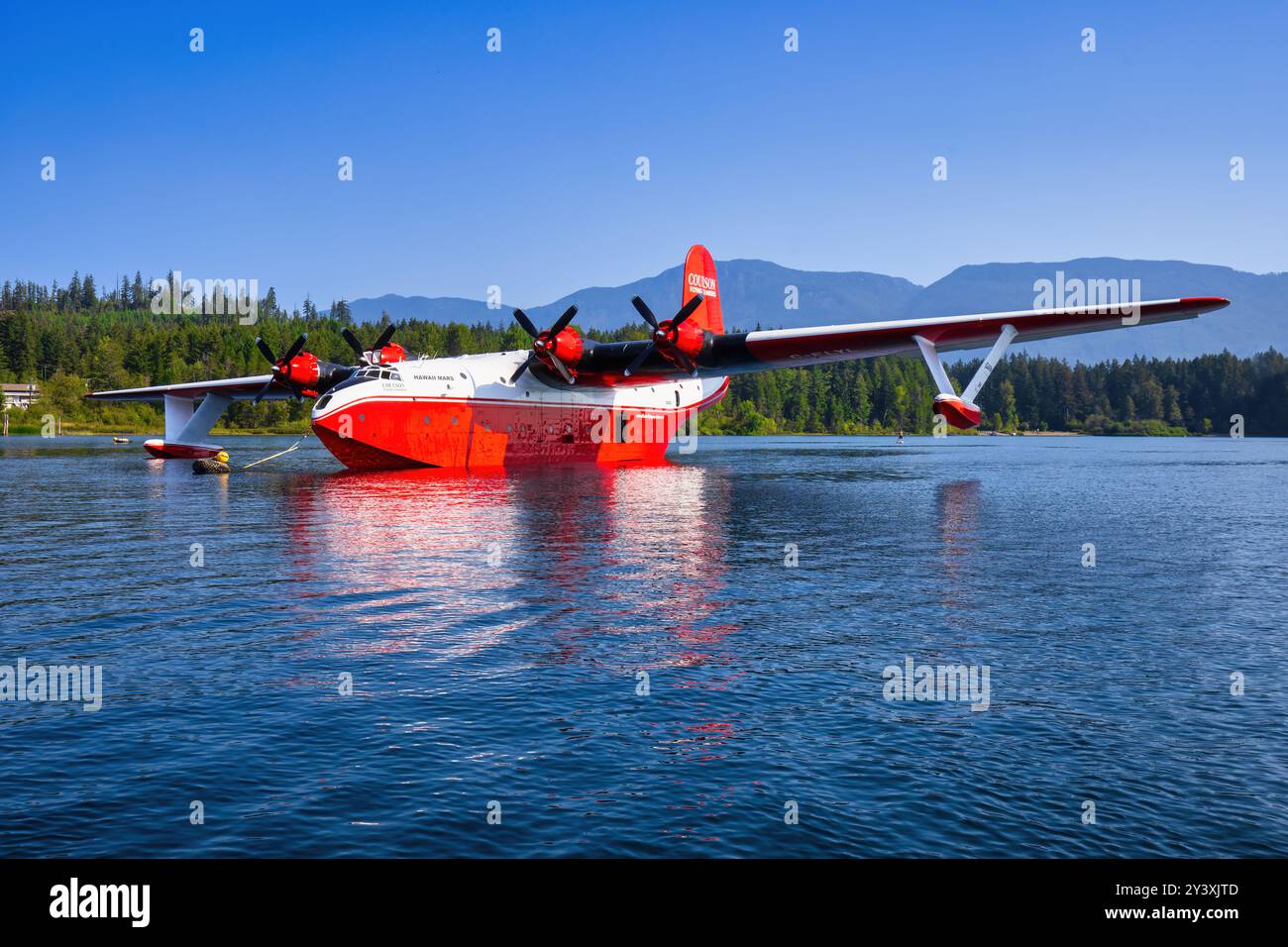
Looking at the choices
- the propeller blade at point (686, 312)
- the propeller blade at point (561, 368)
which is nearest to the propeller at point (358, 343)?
the propeller blade at point (561, 368)

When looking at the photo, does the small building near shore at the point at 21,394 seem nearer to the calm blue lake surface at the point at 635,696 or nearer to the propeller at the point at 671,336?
the propeller at the point at 671,336

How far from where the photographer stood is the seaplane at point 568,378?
39.3 meters

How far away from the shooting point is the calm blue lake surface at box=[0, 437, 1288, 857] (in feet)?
24.9

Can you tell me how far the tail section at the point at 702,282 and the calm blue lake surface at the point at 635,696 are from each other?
118ft

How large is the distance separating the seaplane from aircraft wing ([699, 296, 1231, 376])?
0.27 feet

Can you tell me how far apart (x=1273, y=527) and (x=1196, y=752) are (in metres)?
25.2

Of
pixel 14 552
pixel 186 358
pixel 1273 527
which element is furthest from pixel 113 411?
pixel 1273 527

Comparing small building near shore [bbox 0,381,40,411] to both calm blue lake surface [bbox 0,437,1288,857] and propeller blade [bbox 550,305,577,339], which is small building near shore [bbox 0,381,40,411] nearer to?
propeller blade [bbox 550,305,577,339]

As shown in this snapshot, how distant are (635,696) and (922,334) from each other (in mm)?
32758

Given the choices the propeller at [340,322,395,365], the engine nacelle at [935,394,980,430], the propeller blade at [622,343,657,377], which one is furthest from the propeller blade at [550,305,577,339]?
the engine nacelle at [935,394,980,430]

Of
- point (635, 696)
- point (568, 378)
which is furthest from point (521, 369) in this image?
point (635, 696)

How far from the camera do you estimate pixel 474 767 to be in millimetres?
8656

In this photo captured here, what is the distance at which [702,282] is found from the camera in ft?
199
